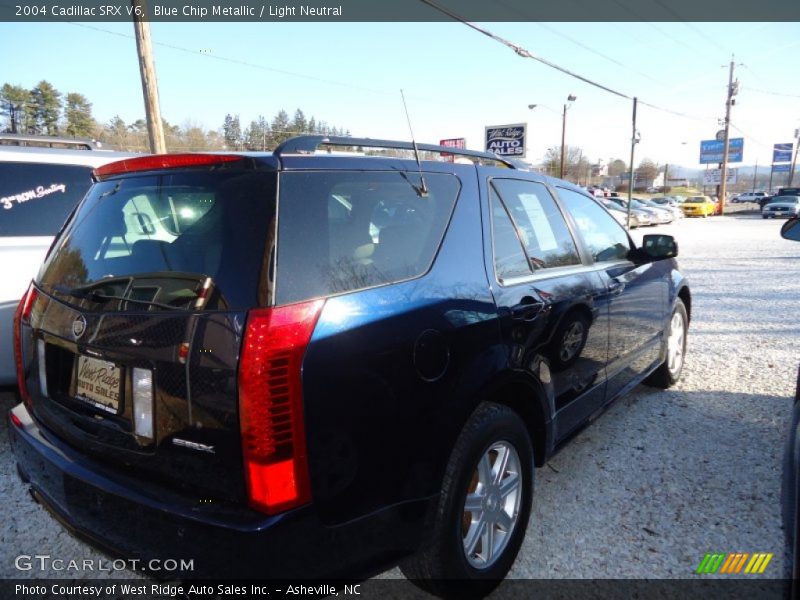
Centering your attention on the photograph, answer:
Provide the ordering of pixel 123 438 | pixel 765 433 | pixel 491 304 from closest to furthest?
1. pixel 123 438
2. pixel 491 304
3. pixel 765 433

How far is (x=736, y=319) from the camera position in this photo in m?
7.11

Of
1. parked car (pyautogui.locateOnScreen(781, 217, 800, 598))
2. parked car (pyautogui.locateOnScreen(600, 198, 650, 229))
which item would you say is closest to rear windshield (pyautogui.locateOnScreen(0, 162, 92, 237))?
parked car (pyautogui.locateOnScreen(781, 217, 800, 598))

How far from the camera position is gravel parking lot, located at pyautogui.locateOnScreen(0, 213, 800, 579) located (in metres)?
2.51

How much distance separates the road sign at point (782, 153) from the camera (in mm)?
70062

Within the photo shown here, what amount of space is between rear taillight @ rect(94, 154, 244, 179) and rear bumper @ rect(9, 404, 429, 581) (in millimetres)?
1061

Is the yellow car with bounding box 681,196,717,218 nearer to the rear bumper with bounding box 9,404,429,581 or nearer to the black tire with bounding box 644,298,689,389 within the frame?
the black tire with bounding box 644,298,689,389

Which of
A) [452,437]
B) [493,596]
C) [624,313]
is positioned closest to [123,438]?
[452,437]

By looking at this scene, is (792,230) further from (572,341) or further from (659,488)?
(659,488)

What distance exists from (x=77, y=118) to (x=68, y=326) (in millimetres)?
65749

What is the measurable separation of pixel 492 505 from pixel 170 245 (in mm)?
1623

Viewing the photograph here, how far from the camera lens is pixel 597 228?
138 inches

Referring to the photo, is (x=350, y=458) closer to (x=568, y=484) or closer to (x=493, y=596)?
(x=493, y=596)

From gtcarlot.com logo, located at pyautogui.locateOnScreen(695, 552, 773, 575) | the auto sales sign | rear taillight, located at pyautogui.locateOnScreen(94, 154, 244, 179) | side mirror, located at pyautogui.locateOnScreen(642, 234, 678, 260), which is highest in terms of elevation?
the auto sales sign

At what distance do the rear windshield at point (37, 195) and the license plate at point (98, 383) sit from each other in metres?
2.63
